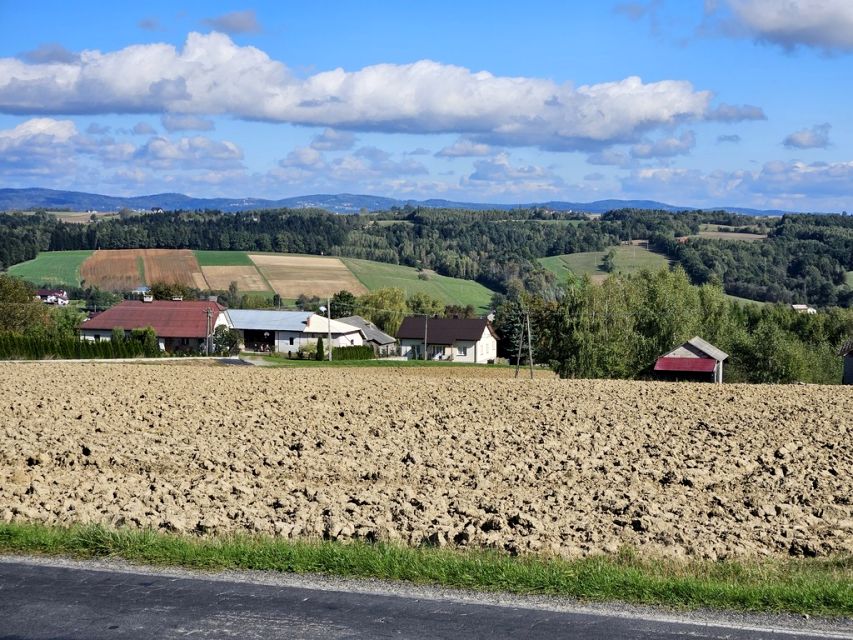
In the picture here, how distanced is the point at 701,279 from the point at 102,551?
15188 centimetres

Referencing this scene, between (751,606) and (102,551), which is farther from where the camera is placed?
(102,551)

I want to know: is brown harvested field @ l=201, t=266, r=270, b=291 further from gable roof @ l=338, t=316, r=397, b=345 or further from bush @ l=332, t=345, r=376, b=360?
bush @ l=332, t=345, r=376, b=360

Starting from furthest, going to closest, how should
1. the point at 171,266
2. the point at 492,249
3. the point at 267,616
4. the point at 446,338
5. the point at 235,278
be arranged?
the point at 492,249 < the point at 171,266 < the point at 235,278 < the point at 446,338 < the point at 267,616

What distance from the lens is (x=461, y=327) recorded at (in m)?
98.6

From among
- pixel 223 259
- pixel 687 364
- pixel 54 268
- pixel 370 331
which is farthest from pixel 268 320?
pixel 54 268

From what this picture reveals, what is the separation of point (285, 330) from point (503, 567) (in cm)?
8818

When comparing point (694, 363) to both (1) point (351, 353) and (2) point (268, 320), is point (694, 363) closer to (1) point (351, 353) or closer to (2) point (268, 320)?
(1) point (351, 353)

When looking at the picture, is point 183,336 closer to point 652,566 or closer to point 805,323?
point 805,323

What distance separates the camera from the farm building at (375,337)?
336 ft

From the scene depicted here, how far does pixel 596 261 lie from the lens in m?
172

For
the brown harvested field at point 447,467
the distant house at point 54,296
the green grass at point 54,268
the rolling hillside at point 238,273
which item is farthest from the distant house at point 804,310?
the green grass at point 54,268

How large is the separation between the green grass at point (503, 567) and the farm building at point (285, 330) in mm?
82358

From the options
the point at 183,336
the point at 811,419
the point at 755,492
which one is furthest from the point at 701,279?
the point at 755,492

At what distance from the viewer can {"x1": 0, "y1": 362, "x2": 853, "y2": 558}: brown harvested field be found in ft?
43.8
